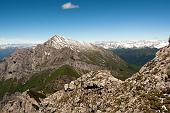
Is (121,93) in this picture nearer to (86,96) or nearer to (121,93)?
(121,93)

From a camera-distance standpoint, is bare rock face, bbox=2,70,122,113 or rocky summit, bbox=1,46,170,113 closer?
rocky summit, bbox=1,46,170,113

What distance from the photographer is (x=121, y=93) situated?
55.2 meters

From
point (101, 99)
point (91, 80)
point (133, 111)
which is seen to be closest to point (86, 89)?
point (91, 80)

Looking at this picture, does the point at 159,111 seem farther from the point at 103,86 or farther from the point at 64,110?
the point at 64,110

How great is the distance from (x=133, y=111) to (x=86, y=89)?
21491 mm

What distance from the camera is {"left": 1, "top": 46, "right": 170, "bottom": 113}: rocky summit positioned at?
4741cm

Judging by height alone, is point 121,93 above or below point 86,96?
above

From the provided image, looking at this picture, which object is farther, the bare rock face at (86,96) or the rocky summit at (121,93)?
the bare rock face at (86,96)

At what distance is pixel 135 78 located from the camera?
56094 millimetres

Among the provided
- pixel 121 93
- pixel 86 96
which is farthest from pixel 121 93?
pixel 86 96

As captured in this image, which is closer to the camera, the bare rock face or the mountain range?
the mountain range

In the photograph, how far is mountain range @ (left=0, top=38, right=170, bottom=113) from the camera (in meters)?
47.4

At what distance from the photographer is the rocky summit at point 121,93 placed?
156ft

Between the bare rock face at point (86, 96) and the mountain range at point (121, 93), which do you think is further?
the bare rock face at point (86, 96)
